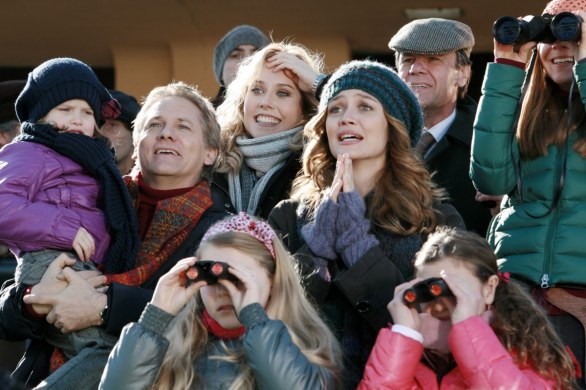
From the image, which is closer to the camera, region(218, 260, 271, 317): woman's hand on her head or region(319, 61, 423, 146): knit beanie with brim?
region(218, 260, 271, 317): woman's hand on her head

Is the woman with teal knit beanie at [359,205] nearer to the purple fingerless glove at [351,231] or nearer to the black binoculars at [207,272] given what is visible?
the purple fingerless glove at [351,231]

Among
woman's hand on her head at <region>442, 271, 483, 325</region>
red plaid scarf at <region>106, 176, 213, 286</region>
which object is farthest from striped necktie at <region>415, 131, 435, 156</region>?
woman's hand on her head at <region>442, 271, 483, 325</region>

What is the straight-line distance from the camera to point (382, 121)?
4.74m

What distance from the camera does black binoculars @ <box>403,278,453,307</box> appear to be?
12.6 feet

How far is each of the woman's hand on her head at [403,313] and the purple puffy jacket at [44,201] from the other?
54.2 inches

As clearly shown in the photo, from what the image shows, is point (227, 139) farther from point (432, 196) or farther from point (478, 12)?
point (478, 12)

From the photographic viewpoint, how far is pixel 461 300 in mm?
3857

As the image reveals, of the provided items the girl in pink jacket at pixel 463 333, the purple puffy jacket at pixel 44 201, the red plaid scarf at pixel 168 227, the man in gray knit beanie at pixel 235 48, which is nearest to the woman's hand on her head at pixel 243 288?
the girl in pink jacket at pixel 463 333

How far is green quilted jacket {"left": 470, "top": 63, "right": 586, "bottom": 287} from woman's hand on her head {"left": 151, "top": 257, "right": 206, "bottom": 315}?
4.08 feet

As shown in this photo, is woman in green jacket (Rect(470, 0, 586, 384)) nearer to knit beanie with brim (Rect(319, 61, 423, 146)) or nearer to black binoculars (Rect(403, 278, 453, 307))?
knit beanie with brim (Rect(319, 61, 423, 146))

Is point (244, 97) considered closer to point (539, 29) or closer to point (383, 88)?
point (383, 88)

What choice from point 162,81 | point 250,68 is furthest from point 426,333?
point 162,81

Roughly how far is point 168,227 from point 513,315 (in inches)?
59.2

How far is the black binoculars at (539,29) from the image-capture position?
4.52 metres
